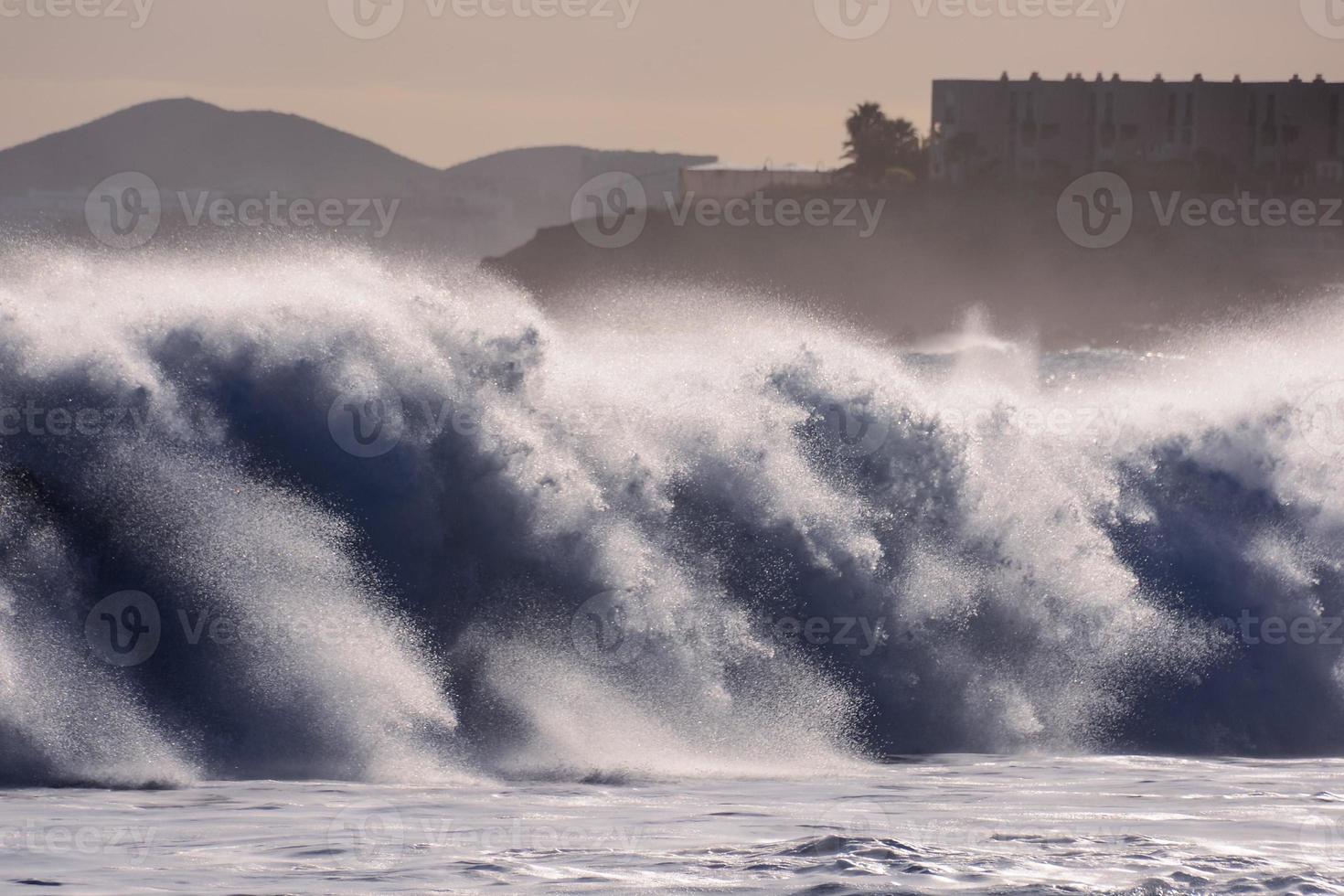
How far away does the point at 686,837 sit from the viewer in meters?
11.3

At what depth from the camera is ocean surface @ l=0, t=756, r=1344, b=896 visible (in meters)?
10.2

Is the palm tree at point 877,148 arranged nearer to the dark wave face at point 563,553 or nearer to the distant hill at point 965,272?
the distant hill at point 965,272

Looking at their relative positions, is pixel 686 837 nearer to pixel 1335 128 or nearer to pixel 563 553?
pixel 563 553

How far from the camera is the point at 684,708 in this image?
1438cm

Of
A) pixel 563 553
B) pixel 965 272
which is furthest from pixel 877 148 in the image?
pixel 563 553

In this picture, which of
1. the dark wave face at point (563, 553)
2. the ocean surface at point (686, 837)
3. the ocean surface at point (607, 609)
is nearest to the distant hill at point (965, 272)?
the dark wave face at point (563, 553)

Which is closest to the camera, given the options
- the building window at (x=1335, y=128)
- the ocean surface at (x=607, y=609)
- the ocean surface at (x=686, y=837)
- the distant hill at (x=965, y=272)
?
the ocean surface at (x=686, y=837)

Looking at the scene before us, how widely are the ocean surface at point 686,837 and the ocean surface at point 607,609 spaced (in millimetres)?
50

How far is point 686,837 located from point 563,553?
4.72 metres

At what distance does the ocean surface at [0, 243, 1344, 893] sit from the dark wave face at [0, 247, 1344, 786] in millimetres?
38

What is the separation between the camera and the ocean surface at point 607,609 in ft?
37.1

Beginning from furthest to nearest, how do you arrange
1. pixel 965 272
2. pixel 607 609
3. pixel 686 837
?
1. pixel 965 272
2. pixel 607 609
3. pixel 686 837

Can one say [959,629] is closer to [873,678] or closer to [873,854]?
[873,678]

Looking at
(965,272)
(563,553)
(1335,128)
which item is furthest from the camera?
(965,272)
